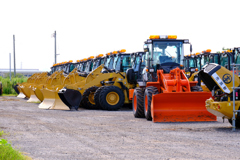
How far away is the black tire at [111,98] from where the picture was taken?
20.0m

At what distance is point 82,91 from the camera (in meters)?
21.4

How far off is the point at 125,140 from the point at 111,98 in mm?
10852

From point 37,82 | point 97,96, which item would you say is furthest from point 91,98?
point 37,82

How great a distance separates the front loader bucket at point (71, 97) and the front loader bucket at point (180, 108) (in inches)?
288

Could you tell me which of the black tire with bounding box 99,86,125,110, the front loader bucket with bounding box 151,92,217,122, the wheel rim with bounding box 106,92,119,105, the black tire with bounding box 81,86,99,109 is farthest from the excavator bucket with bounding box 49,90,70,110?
the front loader bucket with bounding box 151,92,217,122

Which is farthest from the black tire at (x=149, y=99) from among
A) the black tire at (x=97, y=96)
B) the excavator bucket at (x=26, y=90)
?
the excavator bucket at (x=26, y=90)

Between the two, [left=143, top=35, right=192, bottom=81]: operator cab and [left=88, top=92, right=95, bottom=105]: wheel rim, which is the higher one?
[left=143, top=35, right=192, bottom=81]: operator cab

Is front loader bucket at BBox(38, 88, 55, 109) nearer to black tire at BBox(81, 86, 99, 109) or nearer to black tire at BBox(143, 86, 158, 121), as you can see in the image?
black tire at BBox(81, 86, 99, 109)

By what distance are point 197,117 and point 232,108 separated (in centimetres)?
248

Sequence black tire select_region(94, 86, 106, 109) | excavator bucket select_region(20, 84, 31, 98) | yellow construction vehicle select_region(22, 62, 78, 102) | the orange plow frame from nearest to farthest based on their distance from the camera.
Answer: the orange plow frame → black tire select_region(94, 86, 106, 109) → yellow construction vehicle select_region(22, 62, 78, 102) → excavator bucket select_region(20, 84, 31, 98)

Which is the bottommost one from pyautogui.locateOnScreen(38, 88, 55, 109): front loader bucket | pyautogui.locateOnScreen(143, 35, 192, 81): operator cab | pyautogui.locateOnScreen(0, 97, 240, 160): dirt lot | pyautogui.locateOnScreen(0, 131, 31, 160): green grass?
pyautogui.locateOnScreen(0, 97, 240, 160): dirt lot

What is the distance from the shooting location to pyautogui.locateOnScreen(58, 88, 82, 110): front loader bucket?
19.8m

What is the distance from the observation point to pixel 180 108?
13305 mm

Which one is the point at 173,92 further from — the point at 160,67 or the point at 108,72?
the point at 108,72
